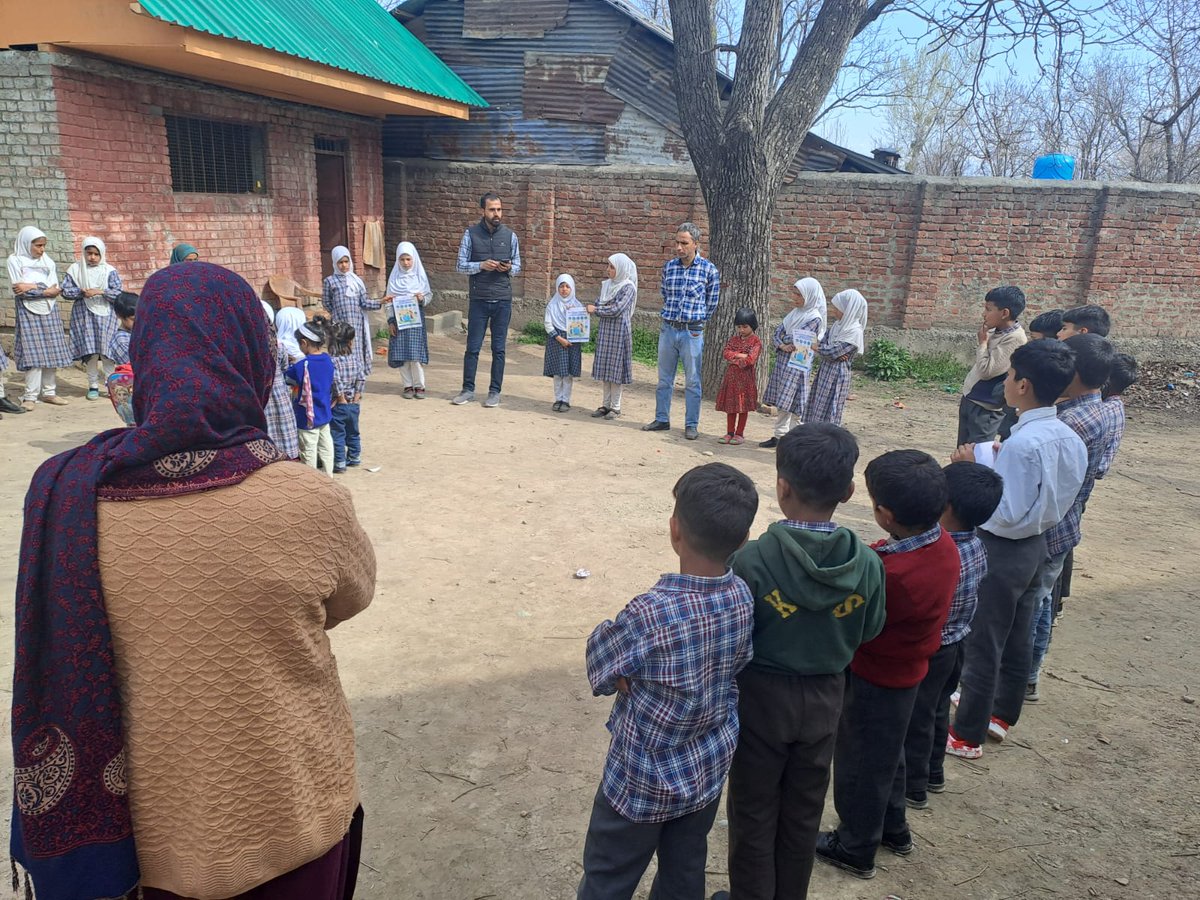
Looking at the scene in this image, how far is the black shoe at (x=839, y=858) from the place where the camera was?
2.54 meters

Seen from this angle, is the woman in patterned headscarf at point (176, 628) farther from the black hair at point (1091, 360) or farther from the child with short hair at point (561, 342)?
the child with short hair at point (561, 342)

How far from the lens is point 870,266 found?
11.0 m

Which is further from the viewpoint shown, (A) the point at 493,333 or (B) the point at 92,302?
(A) the point at 493,333

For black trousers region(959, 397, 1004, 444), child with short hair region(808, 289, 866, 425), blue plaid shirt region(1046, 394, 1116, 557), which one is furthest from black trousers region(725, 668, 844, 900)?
child with short hair region(808, 289, 866, 425)

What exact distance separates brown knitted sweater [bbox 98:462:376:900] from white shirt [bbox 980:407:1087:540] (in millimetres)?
2384

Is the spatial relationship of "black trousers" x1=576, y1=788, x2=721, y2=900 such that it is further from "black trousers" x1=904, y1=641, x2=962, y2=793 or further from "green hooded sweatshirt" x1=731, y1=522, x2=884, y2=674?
"black trousers" x1=904, y1=641, x2=962, y2=793

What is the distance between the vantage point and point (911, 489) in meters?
2.32

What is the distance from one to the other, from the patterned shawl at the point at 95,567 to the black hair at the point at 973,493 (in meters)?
2.10

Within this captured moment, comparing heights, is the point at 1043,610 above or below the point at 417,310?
below

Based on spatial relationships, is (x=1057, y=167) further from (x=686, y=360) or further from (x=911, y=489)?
(x=911, y=489)

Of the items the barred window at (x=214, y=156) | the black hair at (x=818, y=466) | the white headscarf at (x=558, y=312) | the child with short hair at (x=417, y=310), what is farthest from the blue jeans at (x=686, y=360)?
the barred window at (x=214, y=156)

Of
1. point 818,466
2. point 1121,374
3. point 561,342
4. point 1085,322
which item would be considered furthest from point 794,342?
point 818,466

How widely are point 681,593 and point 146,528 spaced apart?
1135 millimetres

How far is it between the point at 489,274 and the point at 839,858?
6.45 m
